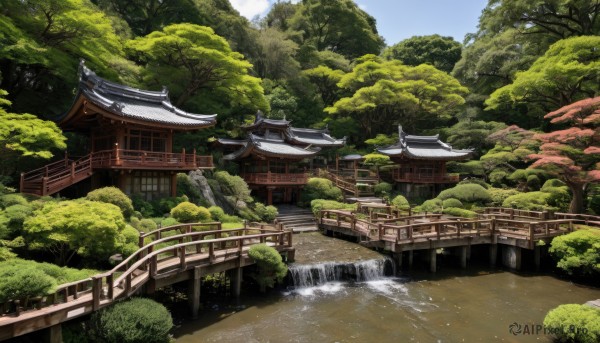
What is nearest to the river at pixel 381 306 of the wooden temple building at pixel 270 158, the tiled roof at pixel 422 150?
the wooden temple building at pixel 270 158

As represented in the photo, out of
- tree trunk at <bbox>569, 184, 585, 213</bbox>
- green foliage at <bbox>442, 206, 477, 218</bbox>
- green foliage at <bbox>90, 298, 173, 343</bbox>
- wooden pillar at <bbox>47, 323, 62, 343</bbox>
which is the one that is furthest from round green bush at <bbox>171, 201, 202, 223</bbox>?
tree trunk at <bbox>569, 184, 585, 213</bbox>

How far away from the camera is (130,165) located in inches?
742

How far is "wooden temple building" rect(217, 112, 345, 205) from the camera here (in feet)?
94.4

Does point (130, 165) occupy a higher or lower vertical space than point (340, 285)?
→ higher

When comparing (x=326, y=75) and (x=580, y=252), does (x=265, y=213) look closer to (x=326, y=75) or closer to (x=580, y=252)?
(x=580, y=252)

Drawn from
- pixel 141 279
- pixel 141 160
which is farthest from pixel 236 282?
pixel 141 160

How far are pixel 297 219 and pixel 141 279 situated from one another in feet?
55.2

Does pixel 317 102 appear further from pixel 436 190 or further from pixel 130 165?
pixel 130 165

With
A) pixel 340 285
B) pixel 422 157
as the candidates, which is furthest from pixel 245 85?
pixel 340 285

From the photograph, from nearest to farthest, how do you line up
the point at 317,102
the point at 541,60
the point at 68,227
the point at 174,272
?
the point at 68,227 → the point at 174,272 → the point at 541,60 → the point at 317,102

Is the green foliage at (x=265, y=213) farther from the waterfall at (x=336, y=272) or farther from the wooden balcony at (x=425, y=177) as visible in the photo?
the wooden balcony at (x=425, y=177)

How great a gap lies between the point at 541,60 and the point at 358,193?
67.3 feet

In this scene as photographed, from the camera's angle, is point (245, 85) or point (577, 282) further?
point (245, 85)

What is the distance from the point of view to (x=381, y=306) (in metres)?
13.2
